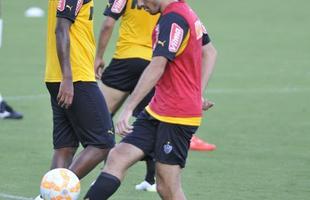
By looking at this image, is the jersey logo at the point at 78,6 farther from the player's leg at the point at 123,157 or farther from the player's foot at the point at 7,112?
the player's foot at the point at 7,112

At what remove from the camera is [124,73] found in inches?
404

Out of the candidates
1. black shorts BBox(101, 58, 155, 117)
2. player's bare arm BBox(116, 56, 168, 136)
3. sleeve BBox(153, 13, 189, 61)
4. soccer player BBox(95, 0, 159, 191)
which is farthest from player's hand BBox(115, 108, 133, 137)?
black shorts BBox(101, 58, 155, 117)

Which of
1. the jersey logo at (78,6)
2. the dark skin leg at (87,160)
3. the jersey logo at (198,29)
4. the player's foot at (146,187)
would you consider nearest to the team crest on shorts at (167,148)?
the jersey logo at (198,29)

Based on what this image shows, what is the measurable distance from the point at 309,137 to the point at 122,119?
6.10m

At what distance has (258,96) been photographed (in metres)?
16.1

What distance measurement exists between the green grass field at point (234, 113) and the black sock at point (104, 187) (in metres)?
1.91

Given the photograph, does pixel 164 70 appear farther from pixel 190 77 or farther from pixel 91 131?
pixel 91 131

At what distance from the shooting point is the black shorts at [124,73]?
1020cm

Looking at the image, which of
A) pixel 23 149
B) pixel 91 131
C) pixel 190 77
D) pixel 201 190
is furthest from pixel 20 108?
pixel 190 77

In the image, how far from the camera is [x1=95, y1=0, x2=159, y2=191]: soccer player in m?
10.2

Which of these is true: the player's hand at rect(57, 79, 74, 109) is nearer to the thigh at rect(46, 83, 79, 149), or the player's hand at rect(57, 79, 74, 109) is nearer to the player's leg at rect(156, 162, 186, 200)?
the thigh at rect(46, 83, 79, 149)

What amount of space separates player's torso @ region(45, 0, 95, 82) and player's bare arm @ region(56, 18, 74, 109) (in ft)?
0.56

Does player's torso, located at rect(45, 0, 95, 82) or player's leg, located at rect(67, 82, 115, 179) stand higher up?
player's torso, located at rect(45, 0, 95, 82)

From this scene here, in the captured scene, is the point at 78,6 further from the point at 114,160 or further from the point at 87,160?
the point at 114,160
